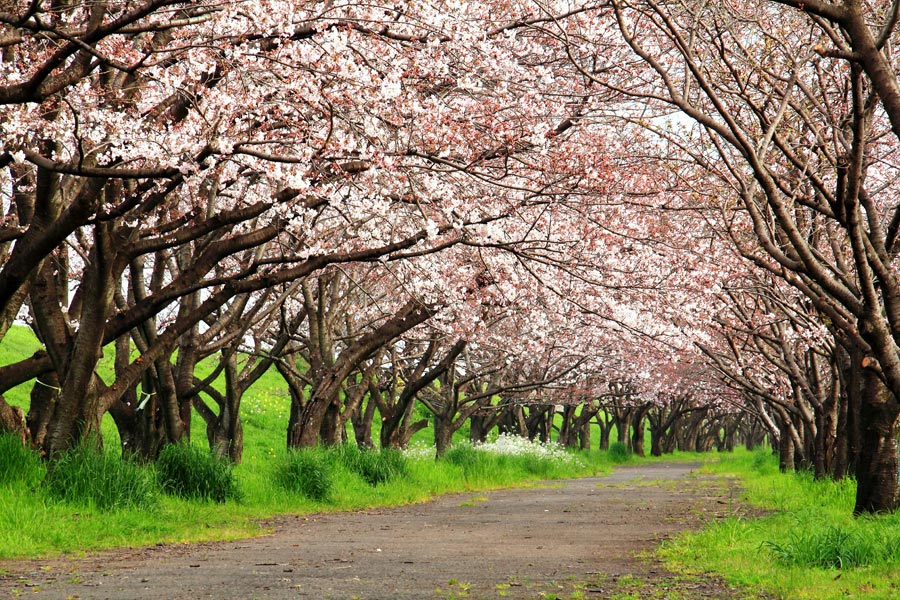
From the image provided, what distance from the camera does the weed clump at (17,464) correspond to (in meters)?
10.3

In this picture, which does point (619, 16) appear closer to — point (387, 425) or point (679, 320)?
point (679, 320)

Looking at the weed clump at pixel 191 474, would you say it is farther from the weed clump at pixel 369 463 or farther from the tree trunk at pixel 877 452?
the tree trunk at pixel 877 452

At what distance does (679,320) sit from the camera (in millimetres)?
18859

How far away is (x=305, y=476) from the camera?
576 inches

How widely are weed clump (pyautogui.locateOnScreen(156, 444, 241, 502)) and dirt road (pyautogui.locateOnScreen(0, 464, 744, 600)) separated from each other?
1.11m

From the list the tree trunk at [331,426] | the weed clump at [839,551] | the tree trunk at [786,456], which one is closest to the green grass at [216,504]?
the tree trunk at [331,426]

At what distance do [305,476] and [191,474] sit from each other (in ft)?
8.20

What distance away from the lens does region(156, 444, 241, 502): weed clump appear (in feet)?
40.6

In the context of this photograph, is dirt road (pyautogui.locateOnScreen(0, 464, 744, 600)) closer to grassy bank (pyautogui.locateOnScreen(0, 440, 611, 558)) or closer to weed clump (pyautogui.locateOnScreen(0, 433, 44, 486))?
grassy bank (pyautogui.locateOnScreen(0, 440, 611, 558))

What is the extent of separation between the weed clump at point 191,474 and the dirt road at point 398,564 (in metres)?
1.11

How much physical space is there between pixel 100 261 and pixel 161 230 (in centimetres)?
201

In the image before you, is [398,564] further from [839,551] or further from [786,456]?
[786,456]

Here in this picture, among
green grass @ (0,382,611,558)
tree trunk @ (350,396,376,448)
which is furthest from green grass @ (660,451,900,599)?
tree trunk @ (350,396,376,448)

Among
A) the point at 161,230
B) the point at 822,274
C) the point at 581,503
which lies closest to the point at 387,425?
the point at 581,503
